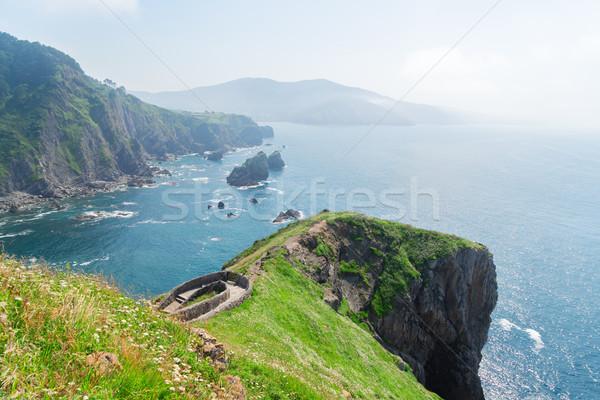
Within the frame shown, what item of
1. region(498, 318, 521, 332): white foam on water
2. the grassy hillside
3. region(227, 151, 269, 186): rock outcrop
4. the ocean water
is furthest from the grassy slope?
region(227, 151, 269, 186): rock outcrop

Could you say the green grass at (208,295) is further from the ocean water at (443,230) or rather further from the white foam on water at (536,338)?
the white foam on water at (536,338)

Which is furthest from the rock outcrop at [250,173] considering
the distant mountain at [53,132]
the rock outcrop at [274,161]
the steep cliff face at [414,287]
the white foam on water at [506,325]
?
the white foam on water at [506,325]

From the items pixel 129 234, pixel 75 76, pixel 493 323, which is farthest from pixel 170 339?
pixel 75 76

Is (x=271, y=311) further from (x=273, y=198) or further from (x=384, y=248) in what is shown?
(x=273, y=198)

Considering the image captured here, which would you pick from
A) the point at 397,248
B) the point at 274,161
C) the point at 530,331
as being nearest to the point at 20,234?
the point at 397,248

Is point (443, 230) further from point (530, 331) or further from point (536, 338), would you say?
point (536, 338)
